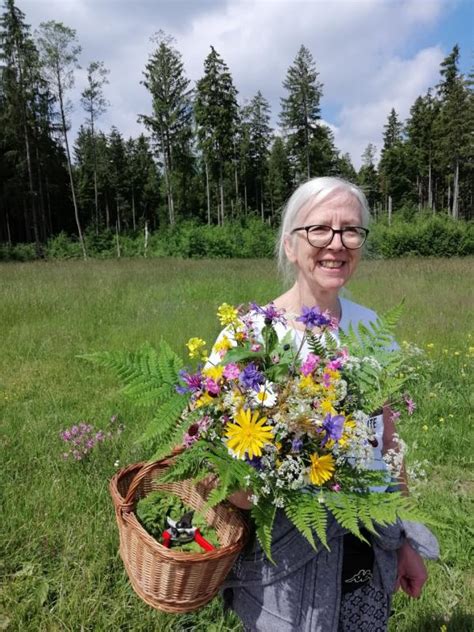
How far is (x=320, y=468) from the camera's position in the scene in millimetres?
1021

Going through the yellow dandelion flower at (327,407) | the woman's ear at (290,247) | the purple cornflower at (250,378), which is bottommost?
the yellow dandelion flower at (327,407)

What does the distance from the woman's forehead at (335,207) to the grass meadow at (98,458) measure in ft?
2.99

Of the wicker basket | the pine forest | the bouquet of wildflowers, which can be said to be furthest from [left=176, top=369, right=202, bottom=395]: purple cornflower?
the pine forest

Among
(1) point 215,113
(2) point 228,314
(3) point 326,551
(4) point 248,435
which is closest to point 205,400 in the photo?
(4) point 248,435

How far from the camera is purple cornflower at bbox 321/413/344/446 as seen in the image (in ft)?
3.25

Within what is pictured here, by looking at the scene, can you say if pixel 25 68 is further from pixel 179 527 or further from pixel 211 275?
pixel 179 527

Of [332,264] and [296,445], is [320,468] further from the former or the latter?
[332,264]

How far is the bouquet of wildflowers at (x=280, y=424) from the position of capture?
100cm

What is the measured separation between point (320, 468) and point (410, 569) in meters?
0.89

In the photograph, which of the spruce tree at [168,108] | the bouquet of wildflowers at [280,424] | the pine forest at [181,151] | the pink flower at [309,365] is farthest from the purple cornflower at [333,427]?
the spruce tree at [168,108]

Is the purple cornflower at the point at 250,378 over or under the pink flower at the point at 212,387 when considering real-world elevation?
over

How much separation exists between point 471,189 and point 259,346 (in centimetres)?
5930

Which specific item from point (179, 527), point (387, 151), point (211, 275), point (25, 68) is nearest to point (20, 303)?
point (211, 275)

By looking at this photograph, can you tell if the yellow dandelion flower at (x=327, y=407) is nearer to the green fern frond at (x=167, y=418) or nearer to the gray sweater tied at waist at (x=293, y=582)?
the green fern frond at (x=167, y=418)
